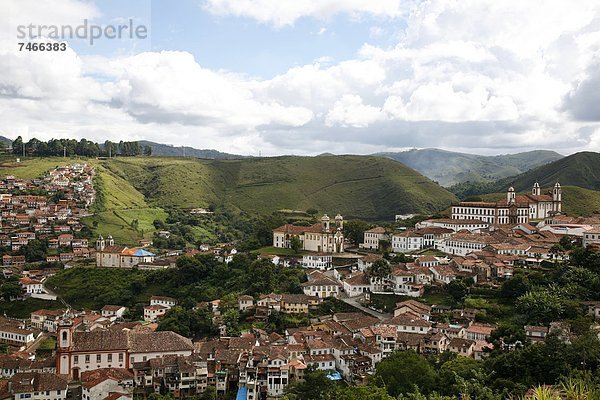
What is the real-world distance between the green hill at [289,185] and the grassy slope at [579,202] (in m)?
24.6

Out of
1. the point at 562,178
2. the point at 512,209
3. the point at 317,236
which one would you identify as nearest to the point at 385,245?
the point at 317,236

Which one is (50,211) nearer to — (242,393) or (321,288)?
(321,288)

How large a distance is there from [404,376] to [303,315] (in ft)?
56.8

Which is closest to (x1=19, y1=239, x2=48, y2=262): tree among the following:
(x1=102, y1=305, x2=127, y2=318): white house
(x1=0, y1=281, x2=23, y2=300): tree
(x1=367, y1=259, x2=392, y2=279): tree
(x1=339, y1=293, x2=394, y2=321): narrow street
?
(x1=0, y1=281, x2=23, y2=300): tree

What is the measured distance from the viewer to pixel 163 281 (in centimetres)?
5672

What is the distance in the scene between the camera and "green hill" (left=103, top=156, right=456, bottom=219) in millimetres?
101062

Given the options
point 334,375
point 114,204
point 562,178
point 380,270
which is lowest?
point 334,375

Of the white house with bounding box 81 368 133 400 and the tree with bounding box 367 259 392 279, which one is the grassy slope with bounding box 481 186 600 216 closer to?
the tree with bounding box 367 259 392 279

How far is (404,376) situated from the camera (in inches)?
1034

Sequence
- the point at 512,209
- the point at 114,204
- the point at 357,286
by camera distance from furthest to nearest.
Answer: the point at 114,204 → the point at 512,209 → the point at 357,286

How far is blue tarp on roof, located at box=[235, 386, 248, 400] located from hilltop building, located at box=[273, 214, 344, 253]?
2798cm

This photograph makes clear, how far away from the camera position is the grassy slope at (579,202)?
235 ft

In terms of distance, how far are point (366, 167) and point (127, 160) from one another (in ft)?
174

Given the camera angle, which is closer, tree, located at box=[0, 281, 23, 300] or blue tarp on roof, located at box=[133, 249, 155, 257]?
tree, located at box=[0, 281, 23, 300]
